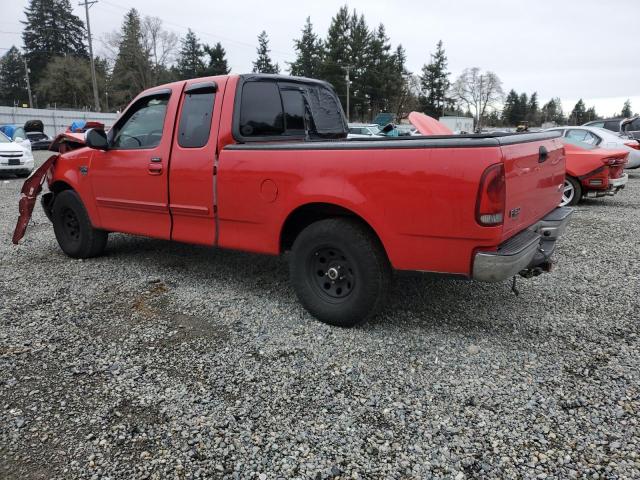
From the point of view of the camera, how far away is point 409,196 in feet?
10.5

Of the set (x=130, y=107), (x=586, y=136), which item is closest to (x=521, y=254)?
(x=130, y=107)

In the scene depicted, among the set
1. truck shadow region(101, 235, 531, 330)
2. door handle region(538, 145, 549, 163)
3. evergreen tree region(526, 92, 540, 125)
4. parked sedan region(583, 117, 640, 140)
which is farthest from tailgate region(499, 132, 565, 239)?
evergreen tree region(526, 92, 540, 125)

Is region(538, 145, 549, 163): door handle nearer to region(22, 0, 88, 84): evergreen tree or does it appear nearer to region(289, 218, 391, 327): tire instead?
region(289, 218, 391, 327): tire

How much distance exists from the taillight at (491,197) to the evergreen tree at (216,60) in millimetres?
64783

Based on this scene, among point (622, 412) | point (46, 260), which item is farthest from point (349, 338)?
point (46, 260)

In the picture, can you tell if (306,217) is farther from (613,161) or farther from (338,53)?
(338,53)

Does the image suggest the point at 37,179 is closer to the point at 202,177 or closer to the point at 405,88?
the point at 202,177

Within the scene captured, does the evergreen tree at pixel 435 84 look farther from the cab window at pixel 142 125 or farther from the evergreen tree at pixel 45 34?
the cab window at pixel 142 125

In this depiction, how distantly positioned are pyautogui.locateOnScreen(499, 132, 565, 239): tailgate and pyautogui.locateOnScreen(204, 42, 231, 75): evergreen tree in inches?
2516

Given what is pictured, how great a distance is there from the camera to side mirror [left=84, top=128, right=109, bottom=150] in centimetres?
495

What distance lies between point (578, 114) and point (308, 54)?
236ft

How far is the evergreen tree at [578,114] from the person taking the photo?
349 feet

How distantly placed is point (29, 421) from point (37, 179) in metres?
3.84

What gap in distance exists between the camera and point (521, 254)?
3148mm
